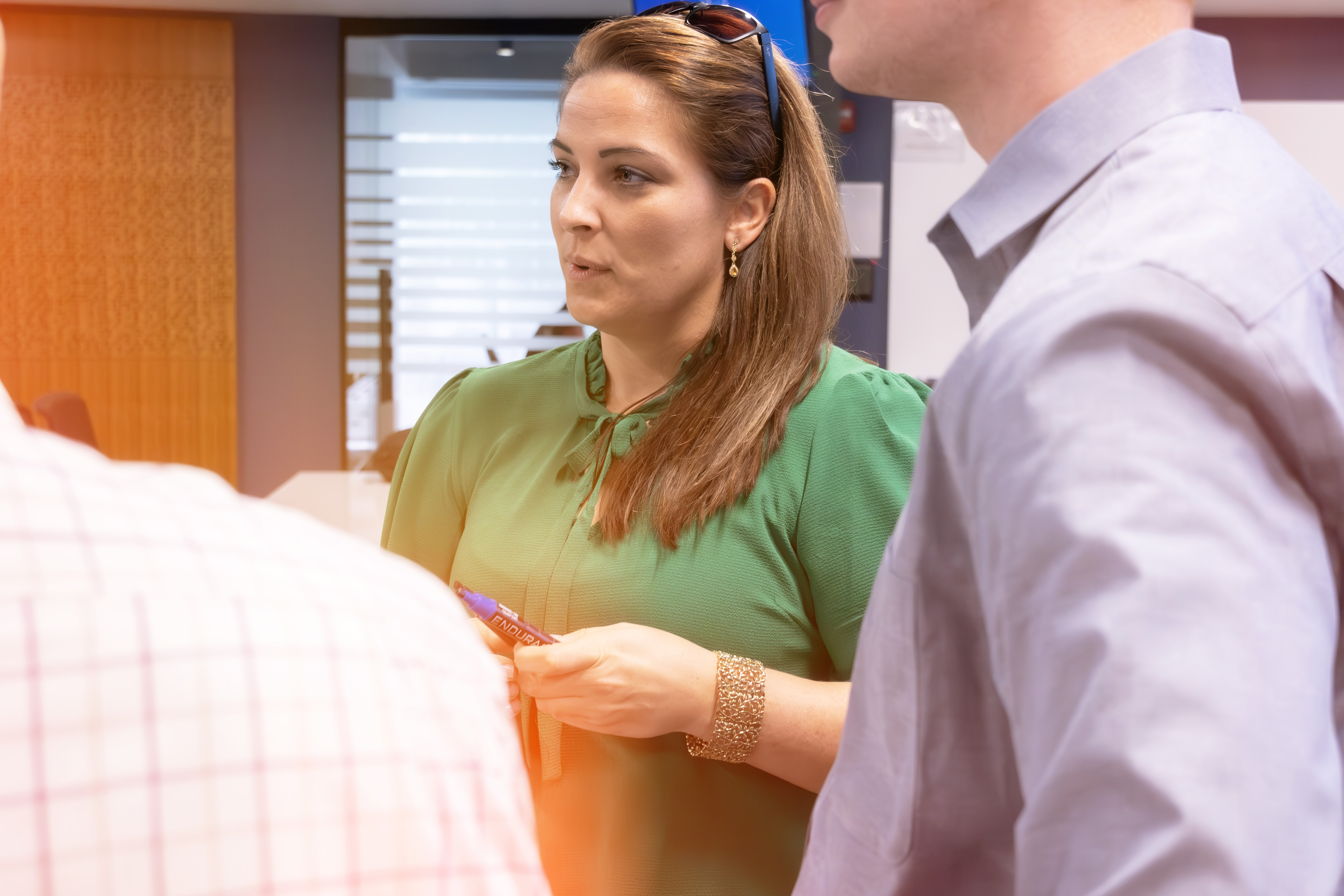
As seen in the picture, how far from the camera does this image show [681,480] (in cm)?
106

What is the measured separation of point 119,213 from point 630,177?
427 centimetres

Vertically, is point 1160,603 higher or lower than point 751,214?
lower

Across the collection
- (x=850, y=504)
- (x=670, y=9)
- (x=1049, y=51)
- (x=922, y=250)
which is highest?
(x=670, y=9)

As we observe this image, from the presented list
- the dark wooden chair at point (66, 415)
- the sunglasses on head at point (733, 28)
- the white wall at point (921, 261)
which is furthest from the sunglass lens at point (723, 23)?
the dark wooden chair at point (66, 415)

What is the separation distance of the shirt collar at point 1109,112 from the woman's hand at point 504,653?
62cm

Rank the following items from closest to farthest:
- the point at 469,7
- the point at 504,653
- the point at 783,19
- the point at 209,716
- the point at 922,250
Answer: the point at 209,716 < the point at 504,653 < the point at 783,19 < the point at 922,250 < the point at 469,7

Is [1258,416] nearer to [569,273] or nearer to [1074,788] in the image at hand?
[1074,788]

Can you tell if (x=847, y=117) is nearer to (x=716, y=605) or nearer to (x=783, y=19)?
(x=783, y=19)

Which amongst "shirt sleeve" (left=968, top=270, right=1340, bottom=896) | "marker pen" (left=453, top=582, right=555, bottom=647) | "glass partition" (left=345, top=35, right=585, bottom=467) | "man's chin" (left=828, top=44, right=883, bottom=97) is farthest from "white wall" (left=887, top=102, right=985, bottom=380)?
"shirt sleeve" (left=968, top=270, right=1340, bottom=896)

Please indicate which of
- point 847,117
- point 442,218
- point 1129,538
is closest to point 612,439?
point 1129,538

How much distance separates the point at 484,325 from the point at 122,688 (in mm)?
4553

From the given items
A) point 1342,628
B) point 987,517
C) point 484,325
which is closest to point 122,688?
point 987,517

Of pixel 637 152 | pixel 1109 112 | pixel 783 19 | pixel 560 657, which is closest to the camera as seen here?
pixel 1109 112

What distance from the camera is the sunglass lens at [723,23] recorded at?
3.87 feet
